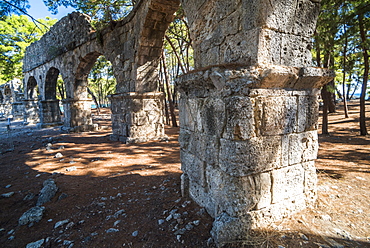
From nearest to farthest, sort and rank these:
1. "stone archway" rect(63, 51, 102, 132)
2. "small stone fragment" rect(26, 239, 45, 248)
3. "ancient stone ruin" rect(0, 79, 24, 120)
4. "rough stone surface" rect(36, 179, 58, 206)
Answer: "small stone fragment" rect(26, 239, 45, 248), "rough stone surface" rect(36, 179, 58, 206), "stone archway" rect(63, 51, 102, 132), "ancient stone ruin" rect(0, 79, 24, 120)

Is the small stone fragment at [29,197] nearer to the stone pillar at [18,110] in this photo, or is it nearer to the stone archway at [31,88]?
the stone archway at [31,88]

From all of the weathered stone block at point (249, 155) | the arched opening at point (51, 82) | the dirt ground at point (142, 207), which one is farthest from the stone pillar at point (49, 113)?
the weathered stone block at point (249, 155)

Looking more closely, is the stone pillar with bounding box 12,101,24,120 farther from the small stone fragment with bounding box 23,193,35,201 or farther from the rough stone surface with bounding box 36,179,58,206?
the rough stone surface with bounding box 36,179,58,206

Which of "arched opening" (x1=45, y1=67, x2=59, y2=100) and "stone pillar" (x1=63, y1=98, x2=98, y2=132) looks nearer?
"stone pillar" (x1=63, y1=98, x2=98, y2=132)

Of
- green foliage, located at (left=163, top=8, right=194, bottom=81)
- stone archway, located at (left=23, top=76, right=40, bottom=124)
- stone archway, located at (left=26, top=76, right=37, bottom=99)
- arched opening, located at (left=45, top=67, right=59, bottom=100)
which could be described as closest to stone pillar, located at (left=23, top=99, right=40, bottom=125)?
stone archway, located at (left=23, top=76, right=40, bottom=124)

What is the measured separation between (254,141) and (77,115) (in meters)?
10.3

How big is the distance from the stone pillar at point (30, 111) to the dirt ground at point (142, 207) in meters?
12.8

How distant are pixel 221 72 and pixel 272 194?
1.34 meters

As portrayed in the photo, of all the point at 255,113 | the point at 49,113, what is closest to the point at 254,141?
the point at 255,113

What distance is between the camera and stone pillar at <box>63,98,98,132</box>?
32.3ft

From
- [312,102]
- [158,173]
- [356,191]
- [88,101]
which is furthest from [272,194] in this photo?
[88,101]

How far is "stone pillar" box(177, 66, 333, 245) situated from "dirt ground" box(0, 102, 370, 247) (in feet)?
0.69

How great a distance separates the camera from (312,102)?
2.17 metres

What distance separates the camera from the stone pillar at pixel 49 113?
12.3 meters
